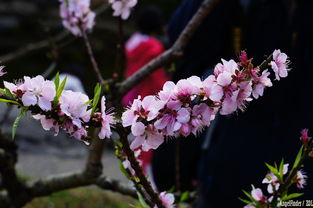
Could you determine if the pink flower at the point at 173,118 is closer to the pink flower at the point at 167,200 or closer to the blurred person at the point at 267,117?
the pink flower at the point at 167,200

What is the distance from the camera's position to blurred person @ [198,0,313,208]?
2.10 m

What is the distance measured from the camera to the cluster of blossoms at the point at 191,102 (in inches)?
45.9

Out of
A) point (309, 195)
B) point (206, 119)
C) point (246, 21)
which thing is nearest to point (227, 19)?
point (246, 21)

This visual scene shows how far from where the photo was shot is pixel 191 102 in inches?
46.6

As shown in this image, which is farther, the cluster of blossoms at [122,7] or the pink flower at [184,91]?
the cluster of blossoms at [122,7]

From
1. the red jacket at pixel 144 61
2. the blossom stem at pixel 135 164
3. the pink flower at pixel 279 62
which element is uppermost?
the red jacket at pixel 144 61

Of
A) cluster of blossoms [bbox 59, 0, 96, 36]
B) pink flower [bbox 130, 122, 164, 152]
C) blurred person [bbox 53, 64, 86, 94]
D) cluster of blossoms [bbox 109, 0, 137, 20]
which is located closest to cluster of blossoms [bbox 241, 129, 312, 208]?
A: pink flower [bbox 130, 122, 164, 152]

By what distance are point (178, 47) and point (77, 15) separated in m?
0.61

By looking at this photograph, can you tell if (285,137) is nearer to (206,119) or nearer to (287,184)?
(287,184)

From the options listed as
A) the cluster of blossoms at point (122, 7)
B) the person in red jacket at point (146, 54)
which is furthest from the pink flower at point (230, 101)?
the person in red jacket at point (146, 54)

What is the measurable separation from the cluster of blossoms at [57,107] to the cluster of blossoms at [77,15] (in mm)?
1485

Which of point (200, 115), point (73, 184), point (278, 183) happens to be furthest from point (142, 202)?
point (73, 184)

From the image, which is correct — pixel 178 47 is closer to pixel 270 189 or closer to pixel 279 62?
pixel 270 189

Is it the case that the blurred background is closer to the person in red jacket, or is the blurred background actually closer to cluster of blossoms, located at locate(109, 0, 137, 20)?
cluster of blossoms, located at locate(109, 0, 137, 20)
